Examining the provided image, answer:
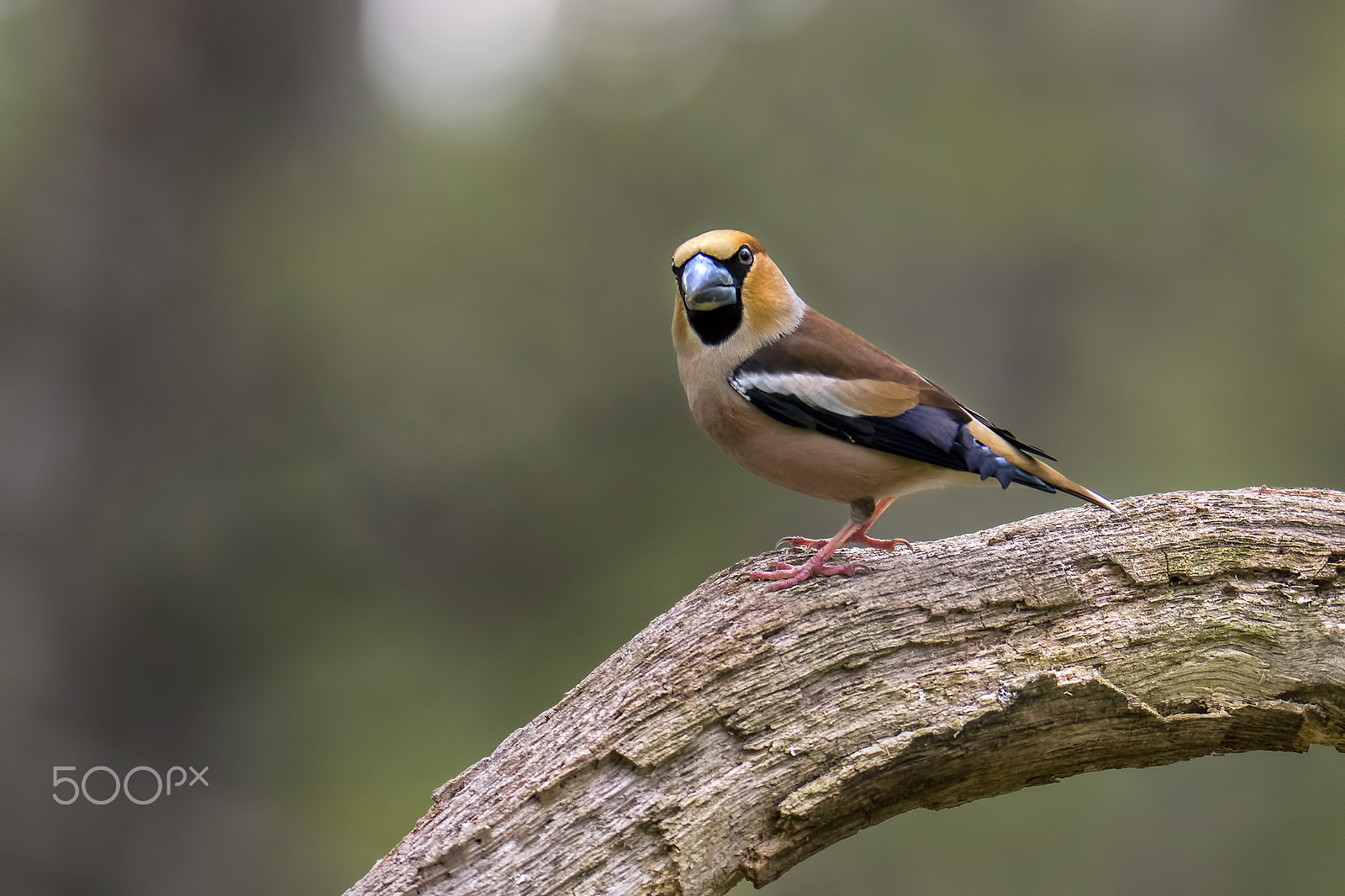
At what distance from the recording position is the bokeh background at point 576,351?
766 cm

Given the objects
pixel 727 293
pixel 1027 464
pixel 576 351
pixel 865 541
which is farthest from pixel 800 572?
pixel 576 351

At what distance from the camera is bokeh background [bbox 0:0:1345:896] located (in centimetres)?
766

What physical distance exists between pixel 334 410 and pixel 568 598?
2563 mm

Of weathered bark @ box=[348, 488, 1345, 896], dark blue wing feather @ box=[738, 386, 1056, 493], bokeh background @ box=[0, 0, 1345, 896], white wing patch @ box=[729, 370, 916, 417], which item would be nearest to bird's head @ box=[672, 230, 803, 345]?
white wing patch @ box=[729, 370, 916, 417]

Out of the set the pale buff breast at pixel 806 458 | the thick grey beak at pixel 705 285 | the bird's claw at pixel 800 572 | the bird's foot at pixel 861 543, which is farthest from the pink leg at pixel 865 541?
the thick grey beak at pixel 705 285

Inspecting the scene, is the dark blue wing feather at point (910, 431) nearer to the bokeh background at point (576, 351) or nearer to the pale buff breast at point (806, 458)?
the pale buff breast at point (806, 458)

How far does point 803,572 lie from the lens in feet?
11.9

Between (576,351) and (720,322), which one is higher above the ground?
(576,351)

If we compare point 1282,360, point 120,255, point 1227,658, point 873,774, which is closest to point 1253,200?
point 1282,360

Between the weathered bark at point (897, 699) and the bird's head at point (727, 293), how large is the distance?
907 mm

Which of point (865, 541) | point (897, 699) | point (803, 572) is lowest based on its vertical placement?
point (897, 699)

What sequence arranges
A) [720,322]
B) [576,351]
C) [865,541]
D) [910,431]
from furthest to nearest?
1. [576,351]
2. [865,541]
3. [720,322]
4. [910,431]

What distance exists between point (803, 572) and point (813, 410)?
58cm

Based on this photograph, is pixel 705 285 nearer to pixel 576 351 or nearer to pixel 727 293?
pixel 727 293
